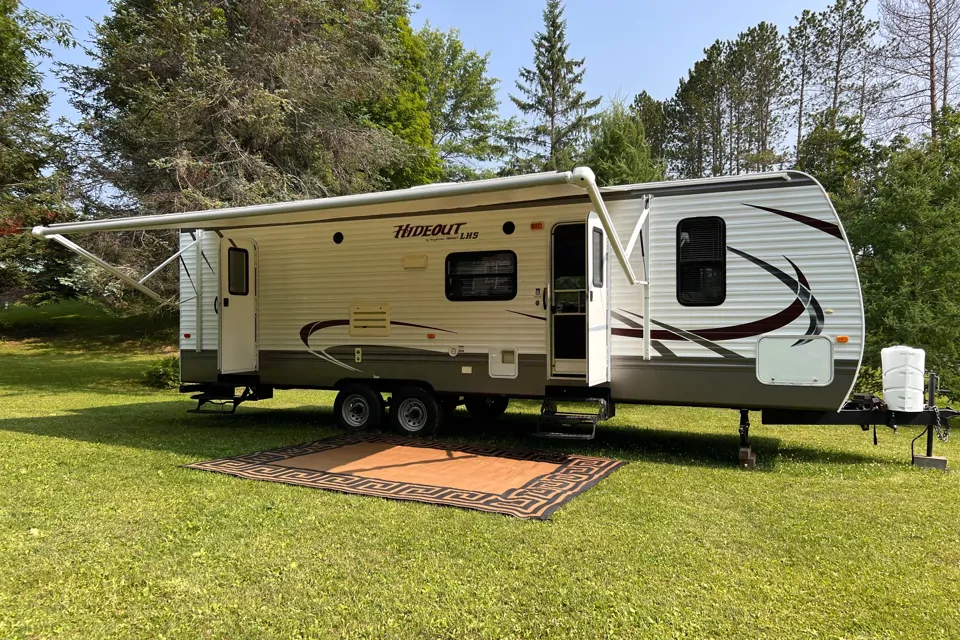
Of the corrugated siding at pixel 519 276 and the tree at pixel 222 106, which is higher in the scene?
the tree at pixel 222 106

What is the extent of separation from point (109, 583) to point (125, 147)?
12705 millimetres

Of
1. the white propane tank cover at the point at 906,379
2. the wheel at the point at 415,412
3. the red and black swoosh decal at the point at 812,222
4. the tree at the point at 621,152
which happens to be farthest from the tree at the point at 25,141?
the white propane tank cover at the point at 906,379

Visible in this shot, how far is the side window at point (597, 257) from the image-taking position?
22.3 feet

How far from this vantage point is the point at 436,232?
780 cm

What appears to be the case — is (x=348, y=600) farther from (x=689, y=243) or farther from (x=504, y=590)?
(x=689, y=243)

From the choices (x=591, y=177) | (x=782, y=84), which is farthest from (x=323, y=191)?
(x=782, y=84)

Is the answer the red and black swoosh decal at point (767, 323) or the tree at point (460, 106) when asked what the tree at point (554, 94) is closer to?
the tree at point (460, 106)

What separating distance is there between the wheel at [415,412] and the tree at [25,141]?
36.1 ft

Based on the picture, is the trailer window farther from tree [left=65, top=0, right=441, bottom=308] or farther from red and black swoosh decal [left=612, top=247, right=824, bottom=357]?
tree [left=65, top=0, right=441, bottom=308]

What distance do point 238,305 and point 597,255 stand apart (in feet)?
15.7

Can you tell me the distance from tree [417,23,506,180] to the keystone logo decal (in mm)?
20540

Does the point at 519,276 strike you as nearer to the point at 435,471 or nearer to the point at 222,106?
the point at 435,471

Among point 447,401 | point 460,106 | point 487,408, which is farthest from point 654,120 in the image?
point 447,401

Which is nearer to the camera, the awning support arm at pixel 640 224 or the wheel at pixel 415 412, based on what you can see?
the awning support arm at pixel 640 224
